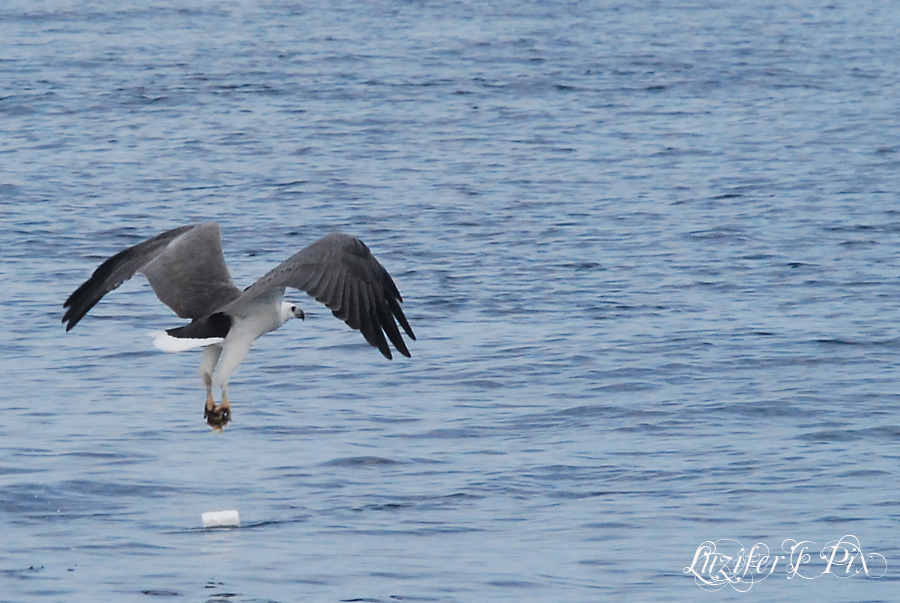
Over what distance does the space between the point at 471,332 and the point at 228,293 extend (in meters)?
4.52

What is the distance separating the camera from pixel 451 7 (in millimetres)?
33531

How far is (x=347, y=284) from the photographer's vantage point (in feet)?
27.8

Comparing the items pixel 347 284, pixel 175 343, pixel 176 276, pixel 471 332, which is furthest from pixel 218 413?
pixel 471 332

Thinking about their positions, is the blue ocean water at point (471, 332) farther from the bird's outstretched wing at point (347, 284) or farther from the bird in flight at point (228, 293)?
the bird's outstretched wing at point (347, 284)

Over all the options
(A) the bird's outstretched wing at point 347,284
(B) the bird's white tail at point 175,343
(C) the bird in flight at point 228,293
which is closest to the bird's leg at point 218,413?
(C) the bird in flight at point 228,293

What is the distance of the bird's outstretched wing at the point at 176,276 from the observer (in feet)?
30.3

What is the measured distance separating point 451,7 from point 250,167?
14059 millimetres

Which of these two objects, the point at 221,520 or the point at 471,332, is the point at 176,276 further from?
the point at 471,332

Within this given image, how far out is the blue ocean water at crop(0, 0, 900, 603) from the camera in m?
9.30

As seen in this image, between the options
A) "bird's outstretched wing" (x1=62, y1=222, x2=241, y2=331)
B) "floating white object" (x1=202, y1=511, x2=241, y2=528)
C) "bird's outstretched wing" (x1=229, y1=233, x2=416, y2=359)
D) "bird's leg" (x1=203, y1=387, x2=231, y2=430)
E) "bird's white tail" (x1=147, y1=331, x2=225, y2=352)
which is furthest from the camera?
"floating white object" (x1=202, y1=511, x2=241, y2=528)

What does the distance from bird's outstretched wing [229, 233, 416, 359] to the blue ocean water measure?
4.49 ft

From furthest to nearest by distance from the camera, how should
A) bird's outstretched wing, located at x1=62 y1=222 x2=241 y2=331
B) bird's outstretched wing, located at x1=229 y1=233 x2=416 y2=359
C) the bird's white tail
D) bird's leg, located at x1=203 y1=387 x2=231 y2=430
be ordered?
1. bird's outstretched wing, located at x1=62 y1=222 x2=241 y2=331
2. bird's leg, located at x1=203 y1=387 x2=231 y2=430
3. the bird's white tail
4. bird's outstretched wing, located at x1=229 y1=233 x2=416 y2=359

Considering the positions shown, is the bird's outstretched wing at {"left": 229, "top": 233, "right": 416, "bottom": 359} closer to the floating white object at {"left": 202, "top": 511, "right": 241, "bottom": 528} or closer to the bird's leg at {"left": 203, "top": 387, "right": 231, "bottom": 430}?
the bird's leg at {"left": 203, "top": 387, "right": 231, "bottom": 430}

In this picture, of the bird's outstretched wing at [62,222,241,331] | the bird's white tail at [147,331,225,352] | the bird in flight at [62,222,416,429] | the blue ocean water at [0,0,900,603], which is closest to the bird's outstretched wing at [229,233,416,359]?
the bird in flight at [62,222,416,429]
